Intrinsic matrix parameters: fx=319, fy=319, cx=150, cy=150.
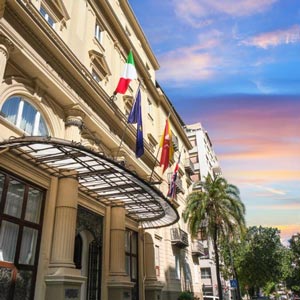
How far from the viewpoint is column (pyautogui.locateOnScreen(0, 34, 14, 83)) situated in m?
9.19

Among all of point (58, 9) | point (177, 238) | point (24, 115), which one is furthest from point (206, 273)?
point (58, 9)

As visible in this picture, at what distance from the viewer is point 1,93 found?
9.66m

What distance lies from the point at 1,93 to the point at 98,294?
30.6 feet

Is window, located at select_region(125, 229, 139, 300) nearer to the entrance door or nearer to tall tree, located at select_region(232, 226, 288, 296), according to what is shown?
the entrance door

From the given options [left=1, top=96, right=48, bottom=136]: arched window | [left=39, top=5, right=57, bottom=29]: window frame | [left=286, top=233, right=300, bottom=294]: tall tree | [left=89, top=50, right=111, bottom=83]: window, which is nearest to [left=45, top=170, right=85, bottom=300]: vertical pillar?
[left=1, top=96, right=48, bottom=136]: arched window

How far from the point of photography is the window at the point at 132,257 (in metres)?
16.9

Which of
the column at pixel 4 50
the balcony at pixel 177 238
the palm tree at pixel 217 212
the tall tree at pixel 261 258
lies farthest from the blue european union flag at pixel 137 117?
the tall tree at pixel 261 258

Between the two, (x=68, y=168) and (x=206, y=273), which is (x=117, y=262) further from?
(x=206, y=273)

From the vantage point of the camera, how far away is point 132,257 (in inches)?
689

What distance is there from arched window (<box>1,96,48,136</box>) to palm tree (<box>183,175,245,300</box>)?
1653 cm

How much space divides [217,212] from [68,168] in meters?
16.4

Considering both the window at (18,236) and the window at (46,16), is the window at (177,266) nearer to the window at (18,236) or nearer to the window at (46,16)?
the window at (18,236)

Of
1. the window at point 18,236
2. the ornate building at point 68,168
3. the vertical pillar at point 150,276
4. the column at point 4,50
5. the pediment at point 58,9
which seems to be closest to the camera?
the column at point 4,50

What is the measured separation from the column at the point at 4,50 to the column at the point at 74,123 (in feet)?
11.8
